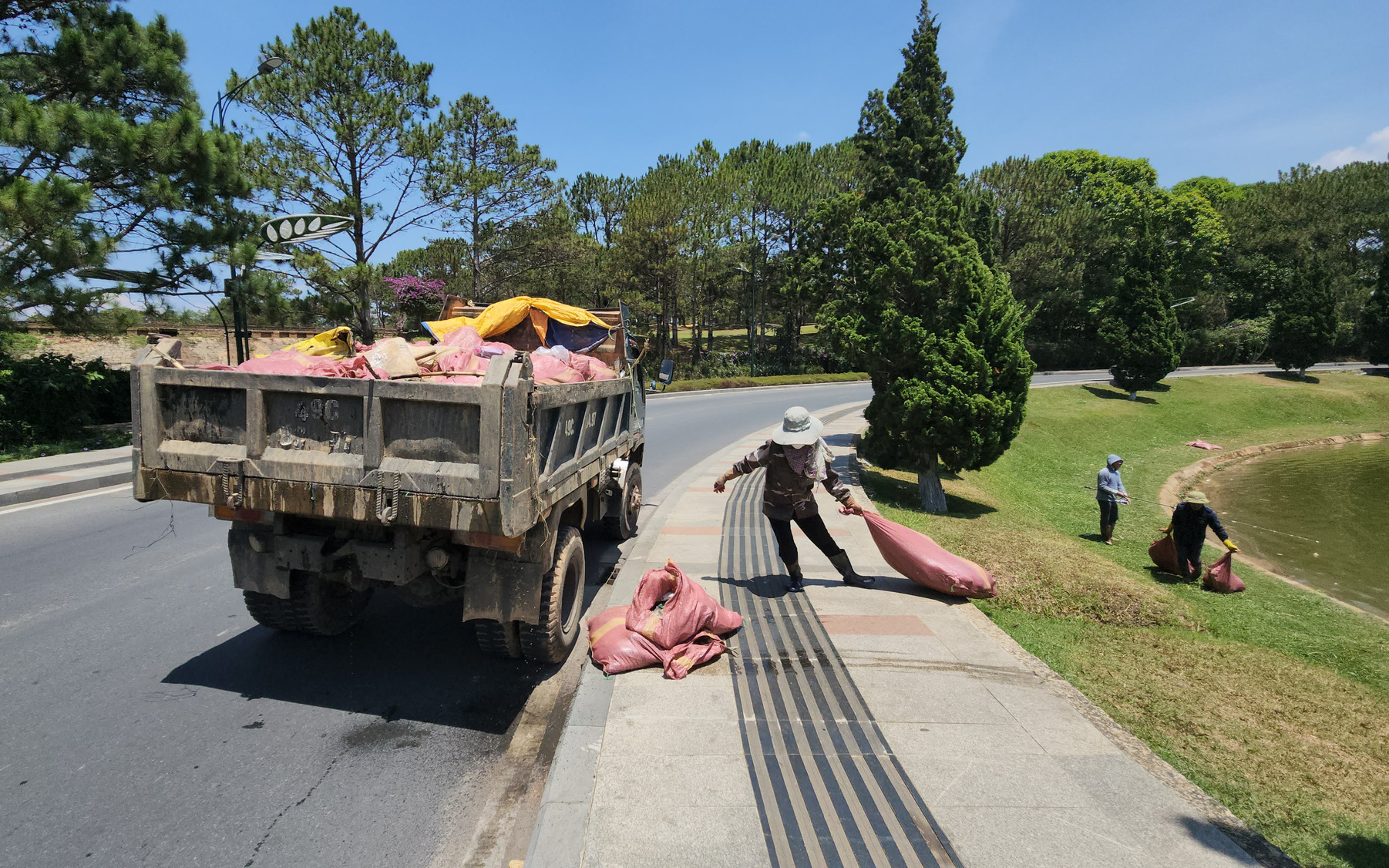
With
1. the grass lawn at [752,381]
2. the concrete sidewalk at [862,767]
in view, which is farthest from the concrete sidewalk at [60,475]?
the grass lawn at [752,381]

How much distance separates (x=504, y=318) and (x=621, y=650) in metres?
3.31

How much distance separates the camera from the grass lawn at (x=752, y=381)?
32.6 m

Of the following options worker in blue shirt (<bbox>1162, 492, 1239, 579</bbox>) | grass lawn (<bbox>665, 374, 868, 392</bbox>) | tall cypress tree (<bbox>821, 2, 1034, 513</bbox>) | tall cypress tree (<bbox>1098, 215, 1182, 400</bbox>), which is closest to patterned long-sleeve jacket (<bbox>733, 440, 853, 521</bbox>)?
tall cypress tree (<bbox>821, 2, 1034, 513</bbox>)

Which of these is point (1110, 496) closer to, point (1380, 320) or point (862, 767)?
point (862, 767)

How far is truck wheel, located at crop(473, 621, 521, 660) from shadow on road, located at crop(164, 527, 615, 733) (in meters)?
0.26

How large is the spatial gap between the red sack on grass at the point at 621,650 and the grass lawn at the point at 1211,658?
3.00 meters

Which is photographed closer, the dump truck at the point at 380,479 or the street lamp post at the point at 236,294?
the dump truck at the point at 380,479

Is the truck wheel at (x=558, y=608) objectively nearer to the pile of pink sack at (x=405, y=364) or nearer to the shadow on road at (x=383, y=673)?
the shadow on road at (x=383, y=673)

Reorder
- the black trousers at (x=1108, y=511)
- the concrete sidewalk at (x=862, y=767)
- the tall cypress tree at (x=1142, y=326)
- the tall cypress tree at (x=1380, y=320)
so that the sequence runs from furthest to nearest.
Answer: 1. the tall cypress tree at (x=1380, y=320)
2. the tall cypress tree at (x=1142, y=326)
3. the black trousers at (x=1108, y=511)
4. the concrete sidewalk at (x=862, y=767)

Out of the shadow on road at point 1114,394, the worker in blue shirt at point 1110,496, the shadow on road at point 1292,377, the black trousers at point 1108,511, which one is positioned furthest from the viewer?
the shadow on road at point 1292,377

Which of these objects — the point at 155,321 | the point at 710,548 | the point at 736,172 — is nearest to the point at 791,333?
the point at 736,172

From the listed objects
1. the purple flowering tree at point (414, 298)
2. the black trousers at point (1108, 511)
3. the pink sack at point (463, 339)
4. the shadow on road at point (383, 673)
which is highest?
the purple flowering tree at point (414, 298)

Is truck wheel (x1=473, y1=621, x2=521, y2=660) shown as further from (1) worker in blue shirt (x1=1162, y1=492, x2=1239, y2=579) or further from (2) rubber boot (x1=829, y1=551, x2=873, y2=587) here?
(1) worker in blue shirt (x1=1162, y1=492, x2=1239, y2=579)

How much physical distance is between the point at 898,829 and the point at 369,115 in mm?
23335
